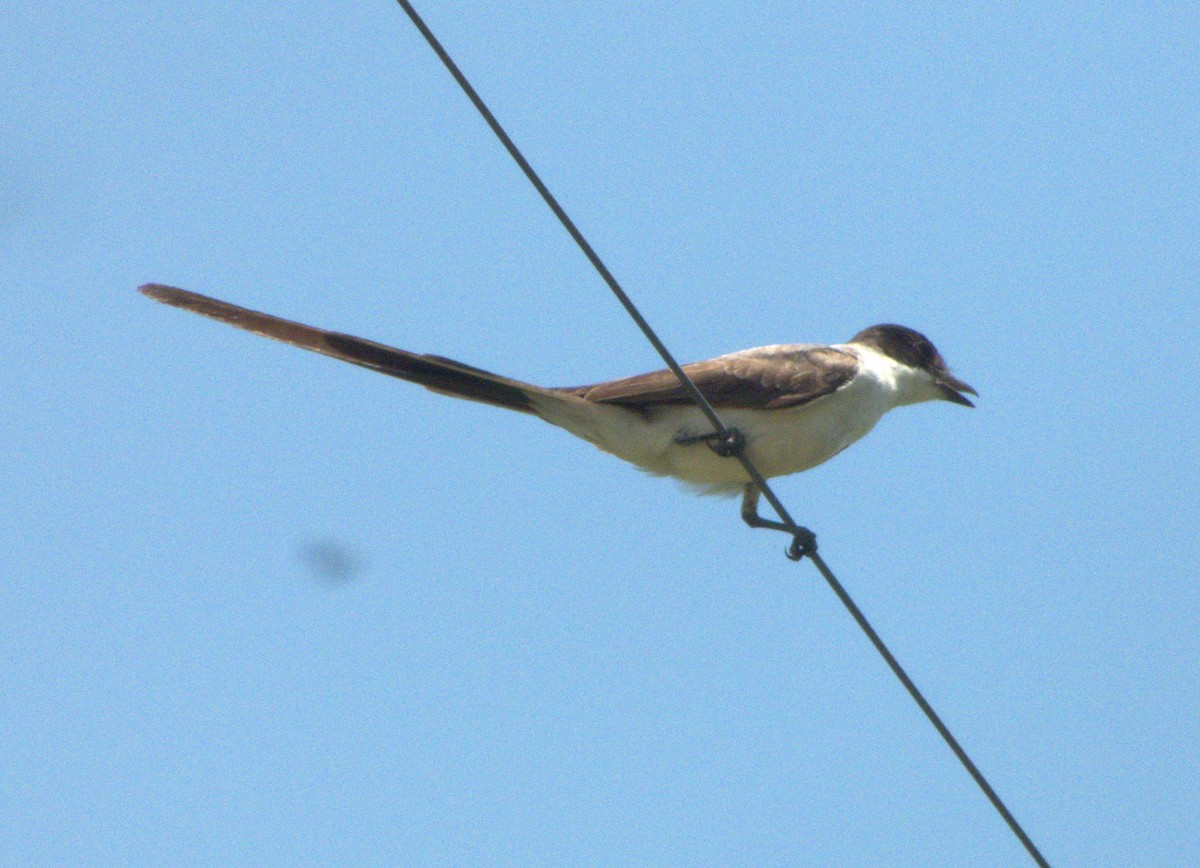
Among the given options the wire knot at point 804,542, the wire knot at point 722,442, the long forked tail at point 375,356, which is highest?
the long forked tail at point 375,356

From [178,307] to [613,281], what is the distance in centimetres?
212

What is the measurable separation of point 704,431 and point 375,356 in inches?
68.8

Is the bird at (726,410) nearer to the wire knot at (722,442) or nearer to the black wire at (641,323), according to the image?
the wire knot at (722,442)

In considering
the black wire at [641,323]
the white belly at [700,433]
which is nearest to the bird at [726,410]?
the white belly at [700,433]

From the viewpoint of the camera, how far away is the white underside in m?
6.93

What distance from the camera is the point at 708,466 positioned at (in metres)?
7.04

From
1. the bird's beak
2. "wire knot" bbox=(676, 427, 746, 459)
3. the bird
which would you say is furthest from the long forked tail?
the bird's beak

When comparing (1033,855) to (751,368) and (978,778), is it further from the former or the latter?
(751,368)

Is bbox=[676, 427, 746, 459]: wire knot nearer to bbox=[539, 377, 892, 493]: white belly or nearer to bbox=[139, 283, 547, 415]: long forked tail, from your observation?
bbox=[539, 377, 892, 493]: white belly

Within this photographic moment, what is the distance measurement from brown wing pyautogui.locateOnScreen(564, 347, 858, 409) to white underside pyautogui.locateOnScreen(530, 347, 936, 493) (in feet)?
0.17

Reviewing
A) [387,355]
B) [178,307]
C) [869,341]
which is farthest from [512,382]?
[869,341]

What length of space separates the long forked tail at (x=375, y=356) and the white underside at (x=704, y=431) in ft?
0.73

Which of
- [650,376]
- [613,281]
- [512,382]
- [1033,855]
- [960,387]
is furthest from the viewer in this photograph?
[960,387]

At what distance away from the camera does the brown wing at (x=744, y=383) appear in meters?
6.95
